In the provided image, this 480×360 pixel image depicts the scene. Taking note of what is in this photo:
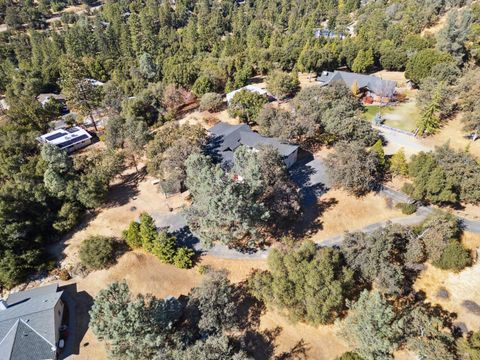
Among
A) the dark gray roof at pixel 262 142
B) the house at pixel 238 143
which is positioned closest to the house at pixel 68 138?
the house at pixel 238 143

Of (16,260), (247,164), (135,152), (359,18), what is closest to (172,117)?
(135,152)

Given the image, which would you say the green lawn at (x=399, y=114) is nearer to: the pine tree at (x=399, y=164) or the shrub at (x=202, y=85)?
the pine tree at (x=399, y=164)

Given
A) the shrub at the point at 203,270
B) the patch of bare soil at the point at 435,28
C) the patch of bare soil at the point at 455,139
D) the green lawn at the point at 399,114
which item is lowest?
the shrub at the point at 203,270

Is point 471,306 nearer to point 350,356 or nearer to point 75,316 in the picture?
point 350,356

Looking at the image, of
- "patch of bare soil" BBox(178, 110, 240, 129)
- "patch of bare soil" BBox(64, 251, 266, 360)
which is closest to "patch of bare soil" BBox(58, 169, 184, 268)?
"patch of bare soil" BBox(64, 251, 266, 360)

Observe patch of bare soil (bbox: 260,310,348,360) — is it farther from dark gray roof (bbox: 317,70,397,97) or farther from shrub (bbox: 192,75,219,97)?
shrub (bbox: 192,75,219,97)

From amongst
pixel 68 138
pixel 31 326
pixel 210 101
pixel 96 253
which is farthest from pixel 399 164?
pixel 68 138

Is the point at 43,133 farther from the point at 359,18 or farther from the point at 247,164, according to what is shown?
the point at 359,18

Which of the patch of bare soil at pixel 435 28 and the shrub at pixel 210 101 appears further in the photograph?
the patch of bare soil at pixel 435 28
